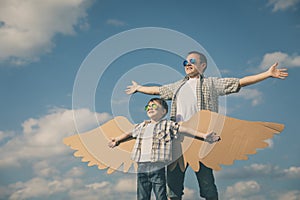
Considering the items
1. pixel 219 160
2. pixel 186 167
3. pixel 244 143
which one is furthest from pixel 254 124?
pixel 186 167

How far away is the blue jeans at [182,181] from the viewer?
140 inches

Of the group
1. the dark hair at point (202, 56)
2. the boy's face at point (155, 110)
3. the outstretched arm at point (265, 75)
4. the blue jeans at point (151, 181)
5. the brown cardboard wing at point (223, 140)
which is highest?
the dark hair at point (202, 56)

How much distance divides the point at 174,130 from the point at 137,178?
52cm

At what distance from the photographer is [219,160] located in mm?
3633

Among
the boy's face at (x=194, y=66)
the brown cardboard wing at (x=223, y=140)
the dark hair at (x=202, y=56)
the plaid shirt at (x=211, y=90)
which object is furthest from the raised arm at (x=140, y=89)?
the brown cardboard wing at (x=223, y=140)

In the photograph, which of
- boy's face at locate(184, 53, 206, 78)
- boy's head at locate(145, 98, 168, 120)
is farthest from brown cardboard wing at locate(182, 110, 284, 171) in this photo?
boy's face at locate(184, 53, 206, 78)

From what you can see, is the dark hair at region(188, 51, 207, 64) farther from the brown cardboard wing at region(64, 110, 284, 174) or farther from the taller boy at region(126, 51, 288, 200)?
the brown cardboard wing at region(64, 110, 284, 174)

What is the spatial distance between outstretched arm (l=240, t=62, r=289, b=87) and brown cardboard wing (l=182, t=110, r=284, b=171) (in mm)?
363

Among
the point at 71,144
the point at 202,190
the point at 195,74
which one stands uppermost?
the point at 195,74

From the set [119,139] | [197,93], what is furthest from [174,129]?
[119,139]

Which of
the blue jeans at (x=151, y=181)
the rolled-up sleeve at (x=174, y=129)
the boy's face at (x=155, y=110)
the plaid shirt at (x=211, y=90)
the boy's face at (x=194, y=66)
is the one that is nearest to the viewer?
the blue jeans at (x=151, y=181)

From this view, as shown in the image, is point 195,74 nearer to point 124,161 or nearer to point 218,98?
point 218,98

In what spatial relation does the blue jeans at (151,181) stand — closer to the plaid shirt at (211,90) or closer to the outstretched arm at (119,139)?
the outstretched arm at (119,139)

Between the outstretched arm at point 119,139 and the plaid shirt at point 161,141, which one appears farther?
the outstretched arm at point 119,139
